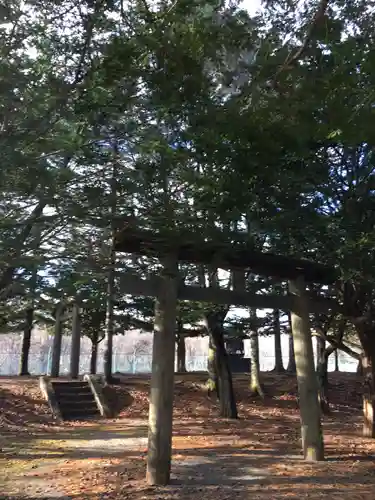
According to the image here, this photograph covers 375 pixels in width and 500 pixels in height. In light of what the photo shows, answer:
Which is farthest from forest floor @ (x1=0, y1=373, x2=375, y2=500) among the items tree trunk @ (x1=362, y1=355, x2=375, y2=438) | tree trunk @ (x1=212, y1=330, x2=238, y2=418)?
tree trunk @ (x1=212, y1=330, x2=238, y2=418)

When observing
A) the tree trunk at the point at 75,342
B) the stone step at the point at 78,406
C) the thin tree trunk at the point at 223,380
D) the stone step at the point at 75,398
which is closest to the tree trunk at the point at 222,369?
the thin tree trunk at the point at 223,380

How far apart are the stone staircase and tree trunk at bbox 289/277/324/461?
24.5ft

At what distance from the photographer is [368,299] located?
8.39 meters

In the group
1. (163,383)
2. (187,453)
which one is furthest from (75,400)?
(163,383)

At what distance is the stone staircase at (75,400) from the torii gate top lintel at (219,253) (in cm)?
816

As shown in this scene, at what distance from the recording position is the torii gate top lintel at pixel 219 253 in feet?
19.9

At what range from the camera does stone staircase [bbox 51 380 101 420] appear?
1322 centimetres

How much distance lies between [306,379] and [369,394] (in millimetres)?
2841

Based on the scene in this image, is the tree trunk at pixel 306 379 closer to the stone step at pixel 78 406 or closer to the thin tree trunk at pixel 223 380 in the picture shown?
the thin tree trunk at pixel 223 380

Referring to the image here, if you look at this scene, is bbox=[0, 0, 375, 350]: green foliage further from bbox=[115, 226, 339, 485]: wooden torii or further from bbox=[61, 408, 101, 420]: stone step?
bbox=[61, 408, 101, 420]: stone step

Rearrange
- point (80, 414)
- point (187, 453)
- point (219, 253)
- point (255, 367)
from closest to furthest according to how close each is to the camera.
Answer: point (219, 253)
point (187, 453)
point (80, 414)
point (255, 367)

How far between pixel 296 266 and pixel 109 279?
9.50 feet

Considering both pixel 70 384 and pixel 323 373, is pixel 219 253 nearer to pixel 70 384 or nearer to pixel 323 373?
pixel 323 373

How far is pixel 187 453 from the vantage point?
317 inches
